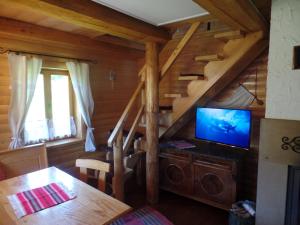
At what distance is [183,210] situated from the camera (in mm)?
2756

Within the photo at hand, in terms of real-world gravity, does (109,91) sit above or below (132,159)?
above

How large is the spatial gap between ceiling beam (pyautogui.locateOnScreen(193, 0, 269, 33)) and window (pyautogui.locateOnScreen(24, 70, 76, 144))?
244 cm

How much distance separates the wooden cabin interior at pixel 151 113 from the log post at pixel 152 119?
0.5 inches

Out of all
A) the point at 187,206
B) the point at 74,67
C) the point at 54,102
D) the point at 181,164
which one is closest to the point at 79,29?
the point at 74,67

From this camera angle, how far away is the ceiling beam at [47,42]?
225cm

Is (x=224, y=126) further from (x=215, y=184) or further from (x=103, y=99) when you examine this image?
(x=103, y=99)

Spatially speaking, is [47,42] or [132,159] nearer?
[47,42]

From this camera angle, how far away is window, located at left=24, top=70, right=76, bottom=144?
293 cm

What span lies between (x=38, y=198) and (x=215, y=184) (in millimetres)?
1980

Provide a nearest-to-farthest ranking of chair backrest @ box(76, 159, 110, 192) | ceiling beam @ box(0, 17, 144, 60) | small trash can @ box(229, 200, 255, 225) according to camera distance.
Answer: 1. chair backrest @ box(76, 159, 110, 192)
2. small trash can @ box(229, 200, 255, 225)
3. ceiling beam @ box(0, 17, 144, 60)

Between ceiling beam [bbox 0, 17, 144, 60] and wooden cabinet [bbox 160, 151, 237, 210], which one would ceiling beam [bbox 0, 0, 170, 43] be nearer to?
ceiling beam [bbox 0, 17, 144, 60]

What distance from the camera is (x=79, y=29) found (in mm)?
2586

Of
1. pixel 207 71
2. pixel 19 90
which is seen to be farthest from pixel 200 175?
pixel 19 90

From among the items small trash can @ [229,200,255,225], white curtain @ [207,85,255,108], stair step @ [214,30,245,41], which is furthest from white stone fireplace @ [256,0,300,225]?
white curtain @ [207,85,255,108]
